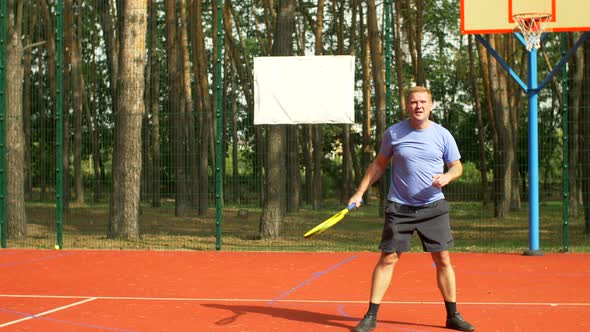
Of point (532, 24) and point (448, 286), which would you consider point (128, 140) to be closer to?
point (532, 24)

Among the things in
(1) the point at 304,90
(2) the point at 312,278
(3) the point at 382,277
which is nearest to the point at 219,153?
(1) the point at 304,90

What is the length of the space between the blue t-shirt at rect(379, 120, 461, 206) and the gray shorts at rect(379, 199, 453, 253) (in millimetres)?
56

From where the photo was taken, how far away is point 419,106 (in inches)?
279

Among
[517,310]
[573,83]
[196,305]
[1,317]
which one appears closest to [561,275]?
[517,310]

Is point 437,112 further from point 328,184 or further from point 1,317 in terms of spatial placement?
point 328,184

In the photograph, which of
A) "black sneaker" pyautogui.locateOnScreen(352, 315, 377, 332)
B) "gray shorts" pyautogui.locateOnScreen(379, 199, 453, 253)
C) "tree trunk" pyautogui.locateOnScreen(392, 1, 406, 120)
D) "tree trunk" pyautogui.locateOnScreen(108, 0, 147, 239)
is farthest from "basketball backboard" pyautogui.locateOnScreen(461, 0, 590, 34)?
"tree trunk" pyautogui.locateOnScreen(392, 1, 406, 120)

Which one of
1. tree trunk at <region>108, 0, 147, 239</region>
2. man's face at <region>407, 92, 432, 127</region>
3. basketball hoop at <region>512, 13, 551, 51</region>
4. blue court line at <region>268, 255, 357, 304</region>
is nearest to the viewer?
man's face at <region>407, 92, 432, 127</region>

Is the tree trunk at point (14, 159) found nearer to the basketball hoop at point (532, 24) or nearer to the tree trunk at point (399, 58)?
the basketball hoop at point (532, 24)

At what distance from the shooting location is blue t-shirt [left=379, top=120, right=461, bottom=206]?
715cm

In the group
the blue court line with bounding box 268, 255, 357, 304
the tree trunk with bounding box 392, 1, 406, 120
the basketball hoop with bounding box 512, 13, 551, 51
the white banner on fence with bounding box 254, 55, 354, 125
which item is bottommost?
the blue court line with bounding box 268, 255, 357, 304

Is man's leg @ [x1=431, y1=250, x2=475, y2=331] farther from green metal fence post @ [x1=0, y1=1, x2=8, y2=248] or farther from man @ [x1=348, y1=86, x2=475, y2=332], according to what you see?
green metal fence post @ [x1=0, y1=1, x2=8, y2=248]

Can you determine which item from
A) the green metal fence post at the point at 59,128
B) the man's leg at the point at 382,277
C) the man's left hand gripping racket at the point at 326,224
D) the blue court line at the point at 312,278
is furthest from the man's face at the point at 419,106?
the green metal fence post at the point at 59,128

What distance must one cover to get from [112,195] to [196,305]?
7.82 m

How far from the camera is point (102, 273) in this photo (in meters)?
11.8
